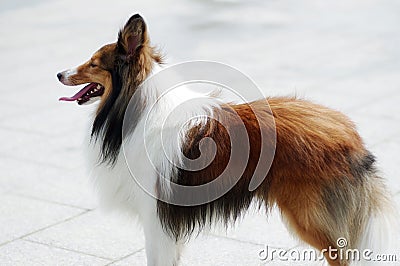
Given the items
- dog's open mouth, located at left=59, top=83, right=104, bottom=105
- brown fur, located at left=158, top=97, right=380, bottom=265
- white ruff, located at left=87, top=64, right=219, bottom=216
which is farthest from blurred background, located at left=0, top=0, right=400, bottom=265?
brown fur, located at left=158, top=97, right=380, bottom=265

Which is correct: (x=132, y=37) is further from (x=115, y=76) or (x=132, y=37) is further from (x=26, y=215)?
(x=26, y=215)

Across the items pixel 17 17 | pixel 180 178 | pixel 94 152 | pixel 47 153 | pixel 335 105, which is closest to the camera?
pixel 180 178

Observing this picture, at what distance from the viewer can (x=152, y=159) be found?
471cm

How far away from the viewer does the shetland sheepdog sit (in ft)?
15.1

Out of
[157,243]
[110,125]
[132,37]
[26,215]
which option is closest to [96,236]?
[26,215]

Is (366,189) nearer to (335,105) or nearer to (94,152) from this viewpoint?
(94,152)

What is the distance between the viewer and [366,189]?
15.4 ft

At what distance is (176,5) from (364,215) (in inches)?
368

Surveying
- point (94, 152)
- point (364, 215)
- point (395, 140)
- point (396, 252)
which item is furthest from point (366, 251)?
point (395, 140)

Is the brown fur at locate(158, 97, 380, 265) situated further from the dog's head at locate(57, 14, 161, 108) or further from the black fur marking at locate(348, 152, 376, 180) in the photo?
the dog's head at locate(57, 14, 161, 108)

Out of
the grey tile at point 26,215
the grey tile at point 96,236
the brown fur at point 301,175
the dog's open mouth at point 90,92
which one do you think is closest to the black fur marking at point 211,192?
the brown fur at point 301,175

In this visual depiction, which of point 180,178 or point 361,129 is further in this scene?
point 361,129

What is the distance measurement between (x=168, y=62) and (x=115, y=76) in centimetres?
36

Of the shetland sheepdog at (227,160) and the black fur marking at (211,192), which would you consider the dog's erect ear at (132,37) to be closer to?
the shetland sheepdog at (227,160)
